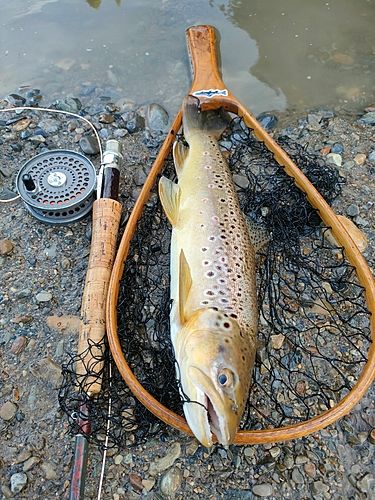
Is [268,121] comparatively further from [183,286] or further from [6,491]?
[6,491]

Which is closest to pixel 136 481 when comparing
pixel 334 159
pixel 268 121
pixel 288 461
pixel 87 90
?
pixel 288 461

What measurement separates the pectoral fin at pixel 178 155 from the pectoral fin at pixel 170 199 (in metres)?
0.27

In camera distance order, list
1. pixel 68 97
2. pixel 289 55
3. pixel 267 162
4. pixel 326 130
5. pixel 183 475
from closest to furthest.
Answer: pixel 183 475 → pixel 267 162 → pixel 326 130 → pixel 68 97 → pixel 289 55

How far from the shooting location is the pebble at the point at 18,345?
3.08 meters

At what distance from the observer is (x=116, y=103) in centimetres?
459

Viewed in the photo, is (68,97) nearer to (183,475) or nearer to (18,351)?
(18,351)

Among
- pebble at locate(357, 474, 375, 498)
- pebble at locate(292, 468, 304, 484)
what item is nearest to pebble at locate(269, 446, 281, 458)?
pebble at locate(292, 468, 304, 484)

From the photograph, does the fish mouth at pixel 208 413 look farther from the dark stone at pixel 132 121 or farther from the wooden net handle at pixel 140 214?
the dark stone at pixel 132 121

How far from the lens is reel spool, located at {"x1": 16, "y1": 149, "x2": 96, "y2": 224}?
136 inches

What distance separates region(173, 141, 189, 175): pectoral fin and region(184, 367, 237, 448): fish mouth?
1603 mm

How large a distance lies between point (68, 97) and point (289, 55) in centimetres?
219

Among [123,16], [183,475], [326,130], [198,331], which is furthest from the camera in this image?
[123,16]

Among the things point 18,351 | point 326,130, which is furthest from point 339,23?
point 18,351

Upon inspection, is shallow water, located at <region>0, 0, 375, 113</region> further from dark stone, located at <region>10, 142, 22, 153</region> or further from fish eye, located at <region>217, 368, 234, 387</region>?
fish eye, located at <region>217, 368, 234, 387</region>
